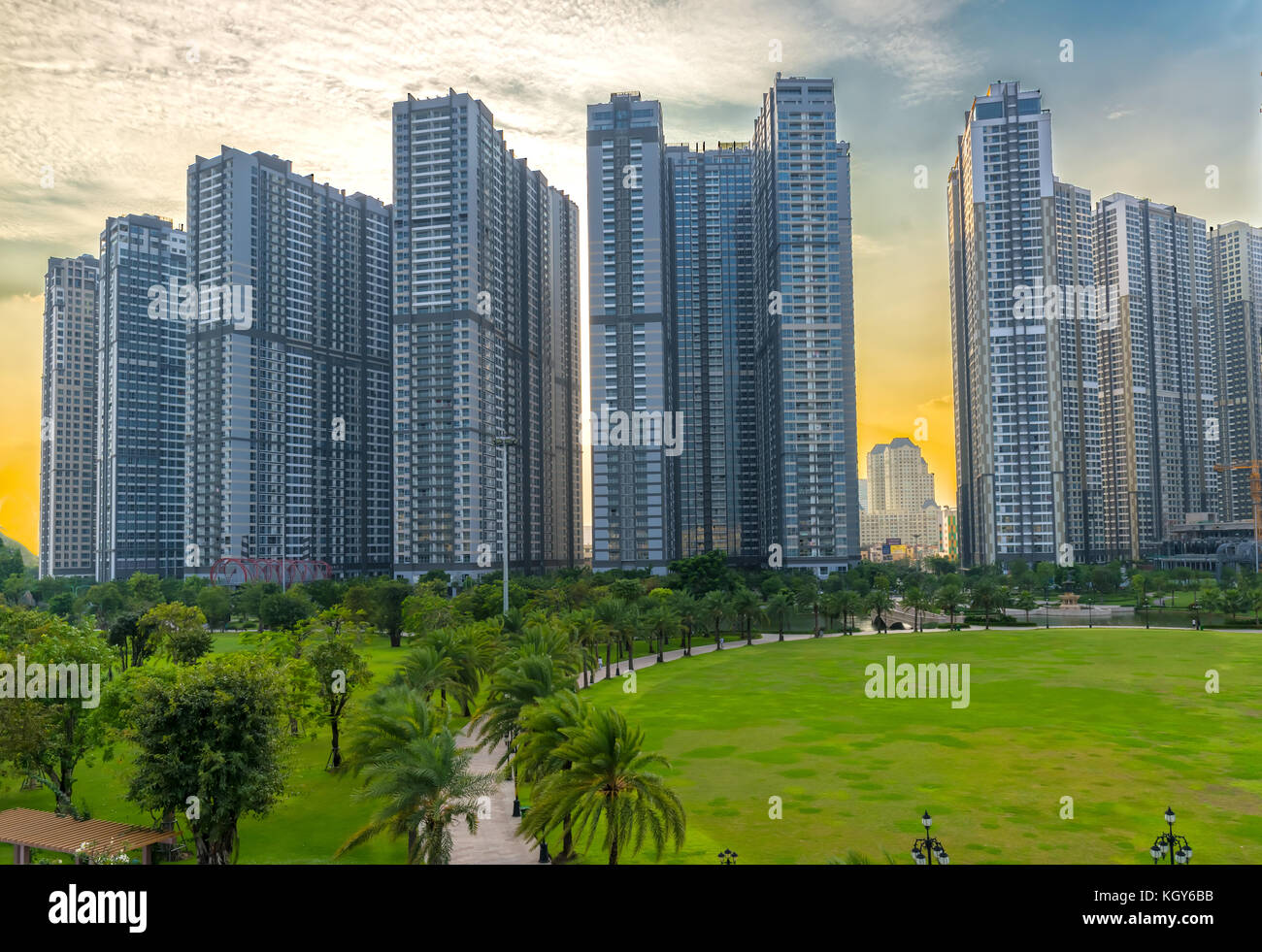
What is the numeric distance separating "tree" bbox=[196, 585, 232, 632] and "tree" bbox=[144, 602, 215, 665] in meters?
42.7

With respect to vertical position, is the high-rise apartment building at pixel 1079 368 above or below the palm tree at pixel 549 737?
above

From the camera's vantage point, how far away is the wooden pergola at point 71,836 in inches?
917

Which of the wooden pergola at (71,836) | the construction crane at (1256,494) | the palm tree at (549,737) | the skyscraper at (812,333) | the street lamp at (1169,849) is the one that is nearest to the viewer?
the street lamp at (1169,849)

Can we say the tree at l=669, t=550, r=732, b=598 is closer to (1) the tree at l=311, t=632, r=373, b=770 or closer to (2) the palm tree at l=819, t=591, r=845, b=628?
(2) the palm tree at l=819, t=591, r=845, b=628

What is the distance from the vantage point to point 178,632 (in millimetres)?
49812

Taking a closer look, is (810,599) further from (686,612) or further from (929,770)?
(929,770)

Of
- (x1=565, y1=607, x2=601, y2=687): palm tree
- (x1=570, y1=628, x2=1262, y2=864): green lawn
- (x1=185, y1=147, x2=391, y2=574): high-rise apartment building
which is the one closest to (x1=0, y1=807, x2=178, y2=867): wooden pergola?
(x1=570, y1=628, x2=1262, y2=864): green lawn

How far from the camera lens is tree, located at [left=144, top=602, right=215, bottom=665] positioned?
48375mm

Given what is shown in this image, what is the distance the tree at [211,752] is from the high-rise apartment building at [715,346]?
503 ft

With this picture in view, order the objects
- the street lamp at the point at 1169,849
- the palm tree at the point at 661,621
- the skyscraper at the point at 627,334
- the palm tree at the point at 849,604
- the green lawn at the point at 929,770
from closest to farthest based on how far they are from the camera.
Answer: the street lamp at the point at 1169,849
the green lawn at the point at 929,770
the palm tree at the point at 661,621
the palm tree at the point at 849,604
the skyscraper at the point at 627,334

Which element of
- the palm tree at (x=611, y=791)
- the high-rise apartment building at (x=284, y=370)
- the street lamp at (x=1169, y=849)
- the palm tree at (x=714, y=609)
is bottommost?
the palm tree at (x=714, y=609)

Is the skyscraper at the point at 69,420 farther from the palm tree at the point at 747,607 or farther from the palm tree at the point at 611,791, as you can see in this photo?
the palm tree at the point at 611,791

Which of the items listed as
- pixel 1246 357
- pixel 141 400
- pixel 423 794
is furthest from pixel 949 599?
pixel 141 400

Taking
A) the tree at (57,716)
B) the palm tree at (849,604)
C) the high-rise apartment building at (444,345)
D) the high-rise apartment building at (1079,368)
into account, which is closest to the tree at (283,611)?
the tree at (57,716)
